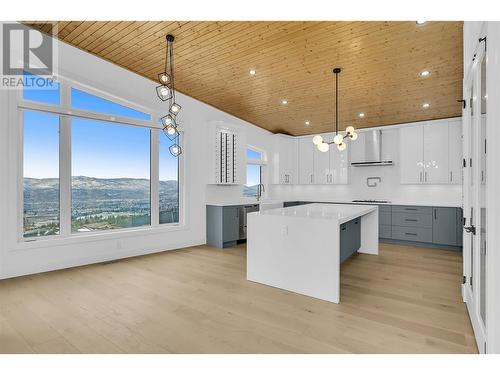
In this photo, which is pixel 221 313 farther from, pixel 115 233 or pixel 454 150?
pixel 454 150

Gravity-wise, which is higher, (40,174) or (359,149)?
(359,149)

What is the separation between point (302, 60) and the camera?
4.18 m

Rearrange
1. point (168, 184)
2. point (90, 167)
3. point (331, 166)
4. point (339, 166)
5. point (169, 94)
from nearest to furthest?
point (169, 94) → point (90, 167) → point (168, 184) → point (339, 166) → point (331, 166)

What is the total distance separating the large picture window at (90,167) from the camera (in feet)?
13.2

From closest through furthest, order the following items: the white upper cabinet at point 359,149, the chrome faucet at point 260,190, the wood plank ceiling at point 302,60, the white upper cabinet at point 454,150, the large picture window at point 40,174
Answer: the wood plank ceiling at point 302,60 < the large picture window at point 40,174 < the white upper cabinet at point 454,150 < the white upper cabinet at point 359,149 < the chrome faucet at point 260,190

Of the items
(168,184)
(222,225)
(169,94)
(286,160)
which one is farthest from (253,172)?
(169,94)

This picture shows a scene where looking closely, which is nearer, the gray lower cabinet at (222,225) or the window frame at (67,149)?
the window frame at (67,149)

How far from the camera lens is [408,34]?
3.41 m

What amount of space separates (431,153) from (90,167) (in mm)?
6675

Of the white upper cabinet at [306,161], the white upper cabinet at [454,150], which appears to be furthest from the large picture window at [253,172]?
the white upper cabinet at [454,150]

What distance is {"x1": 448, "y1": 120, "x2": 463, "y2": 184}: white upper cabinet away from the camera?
18.4 ft

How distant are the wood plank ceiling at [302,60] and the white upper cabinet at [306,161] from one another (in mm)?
1679

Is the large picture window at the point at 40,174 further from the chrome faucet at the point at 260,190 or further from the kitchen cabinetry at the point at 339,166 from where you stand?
the kitchen cabinetry at the point at 339,166

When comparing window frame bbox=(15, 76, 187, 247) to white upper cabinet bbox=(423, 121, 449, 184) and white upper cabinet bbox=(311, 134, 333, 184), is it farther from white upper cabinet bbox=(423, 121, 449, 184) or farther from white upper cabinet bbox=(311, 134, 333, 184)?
white upper cabinet bbox=(423, 121, 449, 184)
